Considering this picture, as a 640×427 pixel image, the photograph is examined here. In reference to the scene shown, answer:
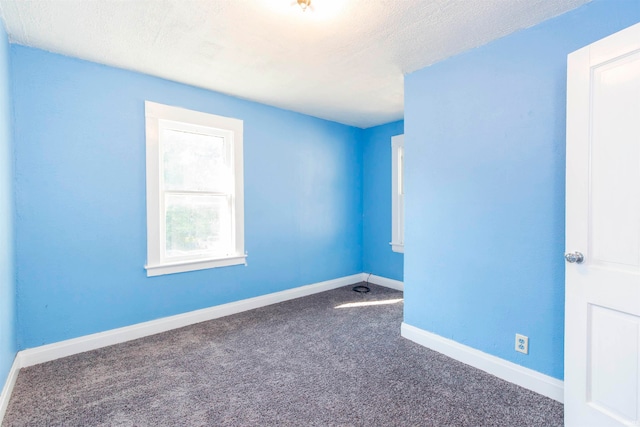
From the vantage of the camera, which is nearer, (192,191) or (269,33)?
(269,33)

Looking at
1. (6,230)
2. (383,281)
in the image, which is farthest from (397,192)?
(6,230)

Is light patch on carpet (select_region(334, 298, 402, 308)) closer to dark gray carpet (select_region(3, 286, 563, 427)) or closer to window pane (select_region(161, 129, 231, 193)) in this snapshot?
dark gray carpet (select_region(3, 286, 563, 427))

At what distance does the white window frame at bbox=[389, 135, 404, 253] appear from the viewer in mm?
4316

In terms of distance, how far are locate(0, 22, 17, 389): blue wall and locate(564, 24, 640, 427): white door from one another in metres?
3.26

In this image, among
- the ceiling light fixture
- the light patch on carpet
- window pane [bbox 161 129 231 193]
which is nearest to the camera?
the ceiling light fixture

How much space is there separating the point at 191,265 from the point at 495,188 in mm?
2798

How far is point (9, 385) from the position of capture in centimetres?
195

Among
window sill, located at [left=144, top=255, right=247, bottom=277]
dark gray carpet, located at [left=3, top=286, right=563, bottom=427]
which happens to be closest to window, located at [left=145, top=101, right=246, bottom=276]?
window sill, located at [left=144, top=255, right=247, bottom=277]

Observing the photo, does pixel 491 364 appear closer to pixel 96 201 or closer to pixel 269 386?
pixel 269 386

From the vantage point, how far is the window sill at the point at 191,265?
288cm

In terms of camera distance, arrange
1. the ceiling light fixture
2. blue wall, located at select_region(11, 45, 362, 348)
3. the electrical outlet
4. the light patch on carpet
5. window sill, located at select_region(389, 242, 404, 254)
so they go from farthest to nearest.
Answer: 1. window sill, located at select_region(389, 242, 404, 254)
2. the light patch on carpet
3. blue wall, located at select_region(11, 45, 362, 348)
4. the electrical outlet
5. the ceiling light fixture

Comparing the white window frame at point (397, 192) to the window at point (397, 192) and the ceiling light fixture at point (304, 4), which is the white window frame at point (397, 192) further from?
the ceiling light fixture at point (304, 4)

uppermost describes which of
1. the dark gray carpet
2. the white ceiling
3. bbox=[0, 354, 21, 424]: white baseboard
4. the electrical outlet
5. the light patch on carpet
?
the white ceiling

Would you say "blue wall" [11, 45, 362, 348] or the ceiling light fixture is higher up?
the ceiling light fixture
